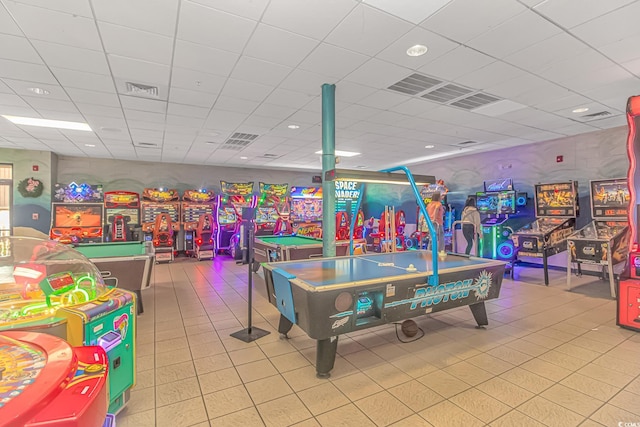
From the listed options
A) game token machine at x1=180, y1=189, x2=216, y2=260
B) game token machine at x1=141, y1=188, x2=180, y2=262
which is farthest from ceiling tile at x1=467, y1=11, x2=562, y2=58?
game token machine at x1=141, y1=188, x2=180, y2=262

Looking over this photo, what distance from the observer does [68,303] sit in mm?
1975

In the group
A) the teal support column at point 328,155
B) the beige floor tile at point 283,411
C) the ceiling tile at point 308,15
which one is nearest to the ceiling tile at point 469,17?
the ceiling tile at point 308,15

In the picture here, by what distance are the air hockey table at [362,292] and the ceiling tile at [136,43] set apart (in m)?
2.41

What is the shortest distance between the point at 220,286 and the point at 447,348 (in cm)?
401

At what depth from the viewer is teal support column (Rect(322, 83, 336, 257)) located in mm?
4066

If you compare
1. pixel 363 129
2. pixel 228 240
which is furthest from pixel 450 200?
pixel 228 240

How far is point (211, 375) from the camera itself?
105 inches

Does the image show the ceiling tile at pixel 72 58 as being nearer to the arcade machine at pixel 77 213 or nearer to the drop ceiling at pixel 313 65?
the drop ceiling at pixel 313 65

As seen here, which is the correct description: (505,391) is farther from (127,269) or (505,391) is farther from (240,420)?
(127,269)

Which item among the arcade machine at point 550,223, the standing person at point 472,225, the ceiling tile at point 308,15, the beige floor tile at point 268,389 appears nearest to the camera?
the beige floor tile at point 268,389

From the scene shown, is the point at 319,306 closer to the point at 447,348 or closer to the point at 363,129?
the point at 447,348

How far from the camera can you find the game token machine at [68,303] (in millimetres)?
1770

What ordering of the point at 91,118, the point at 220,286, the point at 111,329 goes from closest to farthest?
1. the point at 111,329
2. the point at 91,118
3. the point at 220,286

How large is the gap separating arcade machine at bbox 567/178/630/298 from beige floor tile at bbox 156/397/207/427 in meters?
5.94
